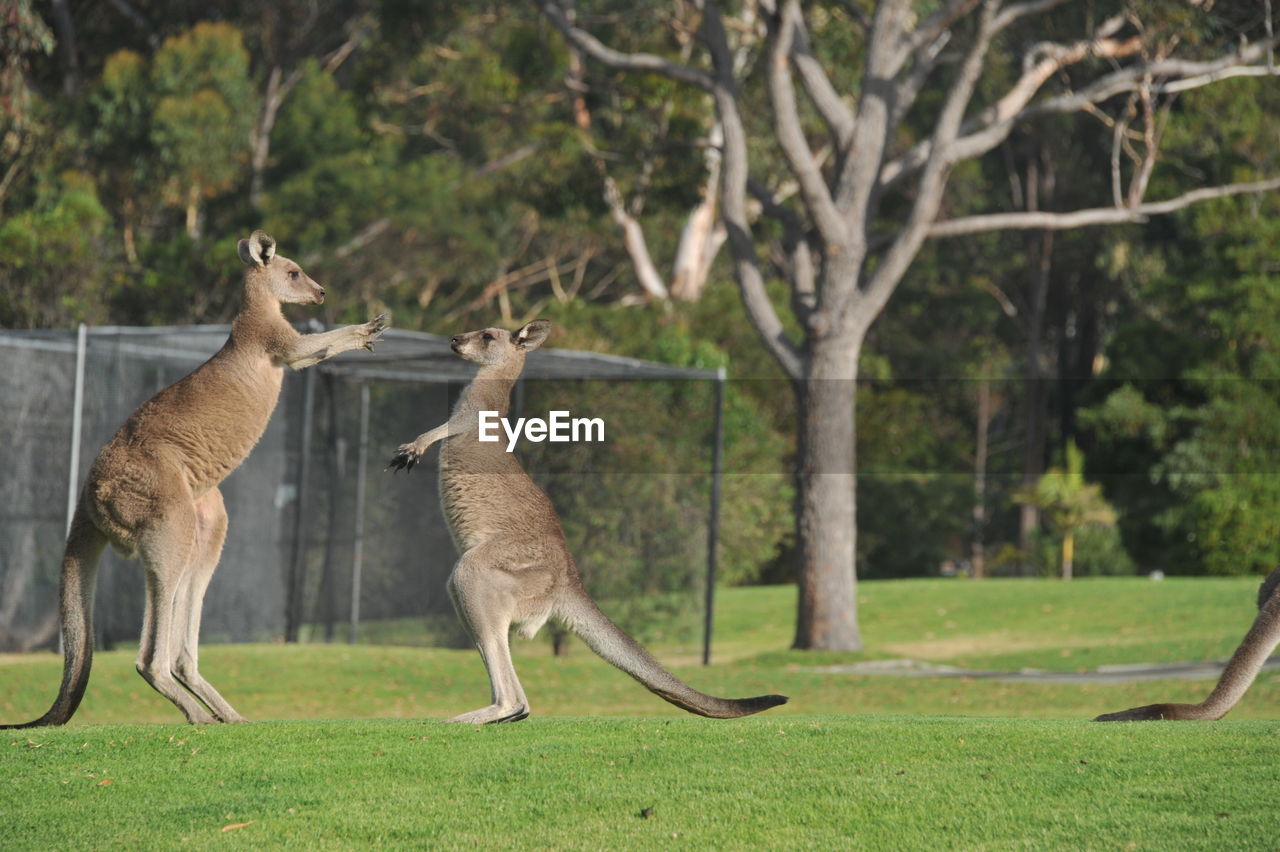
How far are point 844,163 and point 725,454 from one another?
8.20m

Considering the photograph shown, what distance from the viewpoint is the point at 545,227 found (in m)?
34.7

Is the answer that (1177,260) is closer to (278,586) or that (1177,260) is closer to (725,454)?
(725,454)

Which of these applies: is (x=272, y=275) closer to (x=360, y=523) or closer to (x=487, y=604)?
(x=487, y=604)

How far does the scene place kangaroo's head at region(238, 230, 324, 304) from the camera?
7.46 m

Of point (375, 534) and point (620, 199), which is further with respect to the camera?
point (620, 199)

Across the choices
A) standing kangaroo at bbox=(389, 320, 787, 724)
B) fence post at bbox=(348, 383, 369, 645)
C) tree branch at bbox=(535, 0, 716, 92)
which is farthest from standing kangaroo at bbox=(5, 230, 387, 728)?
tree branch at bbox=(535, 0, 716, 92)

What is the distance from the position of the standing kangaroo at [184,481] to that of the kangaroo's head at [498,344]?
0.43 meters

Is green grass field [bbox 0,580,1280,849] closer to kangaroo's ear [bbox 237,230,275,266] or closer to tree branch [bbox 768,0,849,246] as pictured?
kangaroo's ear [bbox 237,230,275,266]

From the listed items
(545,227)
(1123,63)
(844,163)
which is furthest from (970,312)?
(844,163)

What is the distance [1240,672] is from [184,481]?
200 inches

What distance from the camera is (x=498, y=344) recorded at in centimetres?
721

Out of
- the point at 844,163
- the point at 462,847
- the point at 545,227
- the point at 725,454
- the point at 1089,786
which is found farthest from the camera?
the point at 545,227

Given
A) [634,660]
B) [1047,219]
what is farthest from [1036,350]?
[634,660]

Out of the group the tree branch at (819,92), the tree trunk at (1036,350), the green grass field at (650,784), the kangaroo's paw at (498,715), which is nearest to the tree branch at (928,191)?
the tree branch at (819,92)
